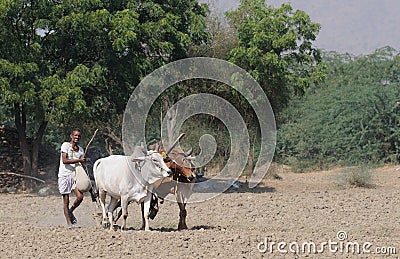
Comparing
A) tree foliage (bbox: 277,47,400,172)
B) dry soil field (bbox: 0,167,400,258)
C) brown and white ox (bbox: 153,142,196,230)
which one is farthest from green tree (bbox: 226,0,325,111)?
tree foliage (bbox: 277,47,400,172)

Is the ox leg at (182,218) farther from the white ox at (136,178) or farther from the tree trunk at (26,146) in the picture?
the tree trunk at (26,146)

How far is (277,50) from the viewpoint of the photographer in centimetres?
2111

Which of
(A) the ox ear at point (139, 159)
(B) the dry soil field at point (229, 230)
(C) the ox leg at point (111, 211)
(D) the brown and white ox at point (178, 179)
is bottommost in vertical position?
(B) the dry soil field at point (229, 230)

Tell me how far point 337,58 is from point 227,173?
22.0 metres

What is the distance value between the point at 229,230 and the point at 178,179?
3.61ft

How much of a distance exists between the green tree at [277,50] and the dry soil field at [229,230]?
4.77 metres

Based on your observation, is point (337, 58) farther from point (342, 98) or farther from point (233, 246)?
point (233, 246)

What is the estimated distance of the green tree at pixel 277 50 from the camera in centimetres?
2048

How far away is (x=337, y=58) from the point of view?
146 ft

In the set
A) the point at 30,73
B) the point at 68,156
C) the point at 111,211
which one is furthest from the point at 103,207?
the point at 30,73

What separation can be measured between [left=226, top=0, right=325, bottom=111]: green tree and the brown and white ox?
31.8ft

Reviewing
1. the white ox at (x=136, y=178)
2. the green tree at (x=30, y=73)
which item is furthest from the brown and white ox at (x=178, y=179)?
the green tree at (x=30, y=73)

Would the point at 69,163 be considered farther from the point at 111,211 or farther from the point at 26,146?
the point at 26,146

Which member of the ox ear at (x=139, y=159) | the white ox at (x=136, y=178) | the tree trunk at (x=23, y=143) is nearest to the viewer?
the white ox at (x=136, y=178)
